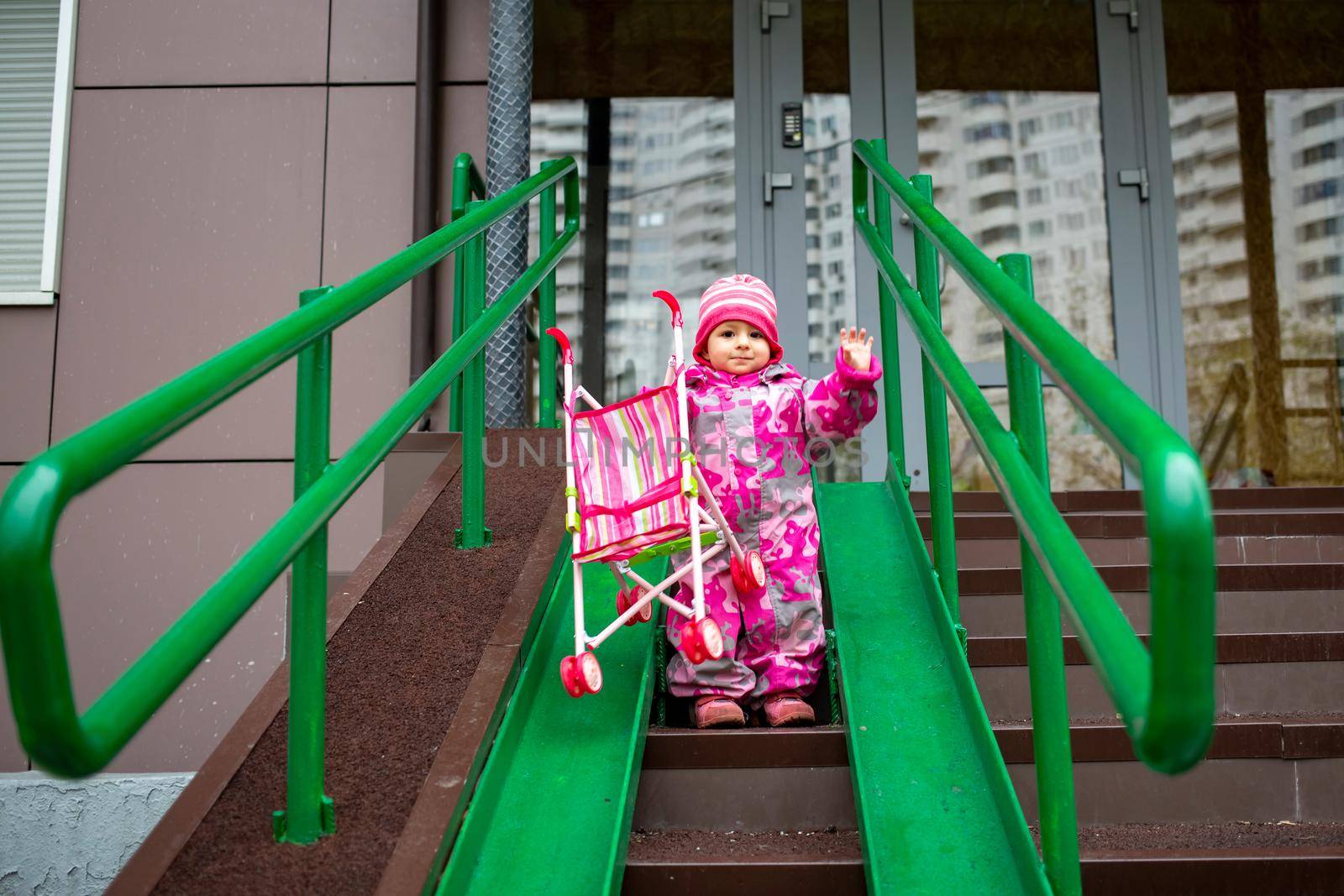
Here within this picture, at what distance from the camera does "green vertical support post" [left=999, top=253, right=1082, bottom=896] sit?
1.97 m

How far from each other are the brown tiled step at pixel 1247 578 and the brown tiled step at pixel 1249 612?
2cm

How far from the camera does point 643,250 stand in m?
8.12

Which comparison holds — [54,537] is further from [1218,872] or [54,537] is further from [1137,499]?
[1137,499]

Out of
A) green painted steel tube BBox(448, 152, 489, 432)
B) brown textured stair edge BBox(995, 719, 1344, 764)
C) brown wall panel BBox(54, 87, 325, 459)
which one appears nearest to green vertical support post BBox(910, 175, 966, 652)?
brown textured stair edge BBox(995, 719, 1344, 764)

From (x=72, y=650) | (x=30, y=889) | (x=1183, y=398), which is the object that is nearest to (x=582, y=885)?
(x=30, y=889)

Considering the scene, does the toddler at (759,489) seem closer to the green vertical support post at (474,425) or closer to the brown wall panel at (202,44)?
the green vertical support post at (474,425)

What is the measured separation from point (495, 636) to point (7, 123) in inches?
179

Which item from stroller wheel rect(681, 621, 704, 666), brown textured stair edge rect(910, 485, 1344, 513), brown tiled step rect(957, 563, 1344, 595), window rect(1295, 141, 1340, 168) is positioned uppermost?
window rect(1295, 141, 1340, 168)

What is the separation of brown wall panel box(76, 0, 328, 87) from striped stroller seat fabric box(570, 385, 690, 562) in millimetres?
3504

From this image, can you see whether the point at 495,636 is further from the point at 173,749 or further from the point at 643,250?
the point at 643,250

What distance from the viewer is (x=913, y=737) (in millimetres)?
2578

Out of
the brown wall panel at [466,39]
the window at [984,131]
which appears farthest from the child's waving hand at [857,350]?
the window at [984,131]

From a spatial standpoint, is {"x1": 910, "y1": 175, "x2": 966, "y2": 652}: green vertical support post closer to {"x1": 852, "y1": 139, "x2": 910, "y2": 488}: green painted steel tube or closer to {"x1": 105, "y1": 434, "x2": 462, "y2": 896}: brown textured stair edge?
{"x1": 852, "y1": 139, "x2": 910, "y2": 488}: green painted steel tube

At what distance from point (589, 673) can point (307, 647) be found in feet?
2.42
